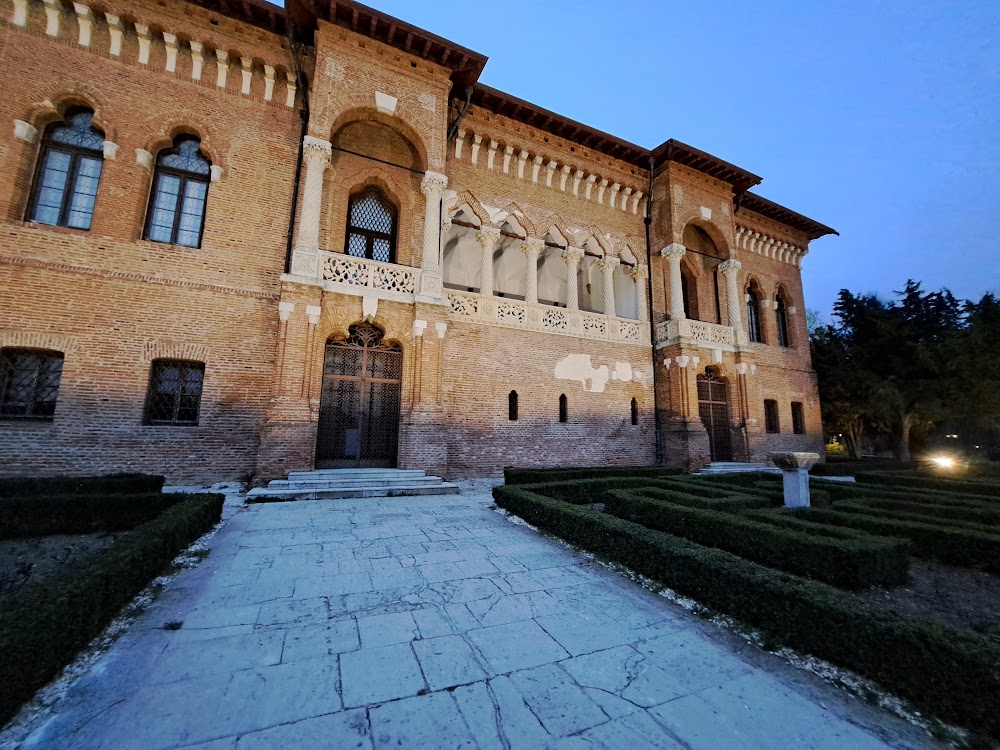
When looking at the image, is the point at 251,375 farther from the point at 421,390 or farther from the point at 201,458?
the point at 421,390

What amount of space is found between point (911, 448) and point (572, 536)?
22708 mm

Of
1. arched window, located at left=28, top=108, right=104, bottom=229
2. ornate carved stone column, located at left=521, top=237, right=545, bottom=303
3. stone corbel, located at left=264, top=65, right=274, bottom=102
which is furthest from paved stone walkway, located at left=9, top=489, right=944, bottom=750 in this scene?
stone corbel, located at left=264, top=65, right=274, bottom=102

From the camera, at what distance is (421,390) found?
33.8 ft

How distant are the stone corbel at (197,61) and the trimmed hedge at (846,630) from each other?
13.6 metres

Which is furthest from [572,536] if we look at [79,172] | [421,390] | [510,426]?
[79,172]

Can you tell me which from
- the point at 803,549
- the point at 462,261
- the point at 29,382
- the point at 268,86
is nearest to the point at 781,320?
the point at 462,261

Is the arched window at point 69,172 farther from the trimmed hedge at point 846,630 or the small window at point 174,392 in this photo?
the trimmed hedge at point 846,630

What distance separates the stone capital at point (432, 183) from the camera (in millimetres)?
11125

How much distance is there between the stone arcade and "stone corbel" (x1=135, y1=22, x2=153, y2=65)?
0.05 m

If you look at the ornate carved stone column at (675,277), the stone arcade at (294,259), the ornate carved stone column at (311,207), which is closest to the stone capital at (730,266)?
the ornate carved stone column at (675,277)

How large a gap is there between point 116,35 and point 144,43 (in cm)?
51

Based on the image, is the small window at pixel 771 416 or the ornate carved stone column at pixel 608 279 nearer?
the ornate carved stone column at pixel 608 279

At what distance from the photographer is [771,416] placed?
1727 centimetres

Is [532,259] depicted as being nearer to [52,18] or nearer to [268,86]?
[268,86]
